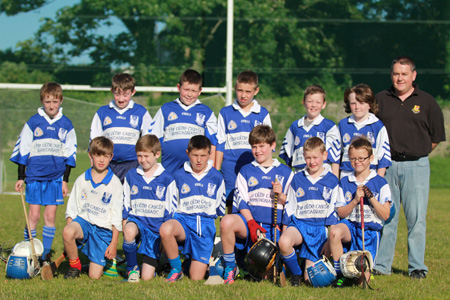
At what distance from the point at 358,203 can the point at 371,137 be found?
25.6 inches

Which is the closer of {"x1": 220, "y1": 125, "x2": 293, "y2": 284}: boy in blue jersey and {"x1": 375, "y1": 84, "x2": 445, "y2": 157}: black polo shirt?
{"x1": 220, "y1": 125, "x2": 293, "y2": 284}: boy in blue jersey

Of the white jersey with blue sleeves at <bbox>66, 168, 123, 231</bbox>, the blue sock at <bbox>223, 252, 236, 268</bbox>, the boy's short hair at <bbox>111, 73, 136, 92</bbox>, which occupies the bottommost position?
the blue sock at <bbox>223, 252, 236, 268</bbox>

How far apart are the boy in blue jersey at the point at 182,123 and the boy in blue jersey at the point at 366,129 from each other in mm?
1253

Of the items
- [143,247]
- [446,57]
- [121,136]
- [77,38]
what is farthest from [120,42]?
[143,247]

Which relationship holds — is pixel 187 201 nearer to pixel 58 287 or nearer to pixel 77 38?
pixel 58 287

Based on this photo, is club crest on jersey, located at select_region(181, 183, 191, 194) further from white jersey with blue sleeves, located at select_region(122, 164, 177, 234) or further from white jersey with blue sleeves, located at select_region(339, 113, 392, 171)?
white jersey with blue sleeves, located at select_region(339, 113, 392, 171)

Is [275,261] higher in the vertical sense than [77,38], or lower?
lower

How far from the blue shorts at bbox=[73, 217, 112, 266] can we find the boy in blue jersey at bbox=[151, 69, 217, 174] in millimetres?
932

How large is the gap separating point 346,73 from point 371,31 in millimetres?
1173

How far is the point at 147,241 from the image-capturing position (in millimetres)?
4949

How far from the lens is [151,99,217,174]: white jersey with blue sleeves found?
5.50 meters

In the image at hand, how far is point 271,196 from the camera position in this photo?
4.94 metres

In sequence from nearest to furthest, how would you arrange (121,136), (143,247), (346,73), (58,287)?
(58,287) → (143,247) → (121,136) → (346,73)

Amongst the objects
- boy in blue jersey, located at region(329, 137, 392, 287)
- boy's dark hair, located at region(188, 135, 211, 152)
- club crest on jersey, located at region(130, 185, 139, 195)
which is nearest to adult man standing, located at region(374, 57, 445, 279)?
boy in blue jersey, located at region(329, 137, 392, 287)
